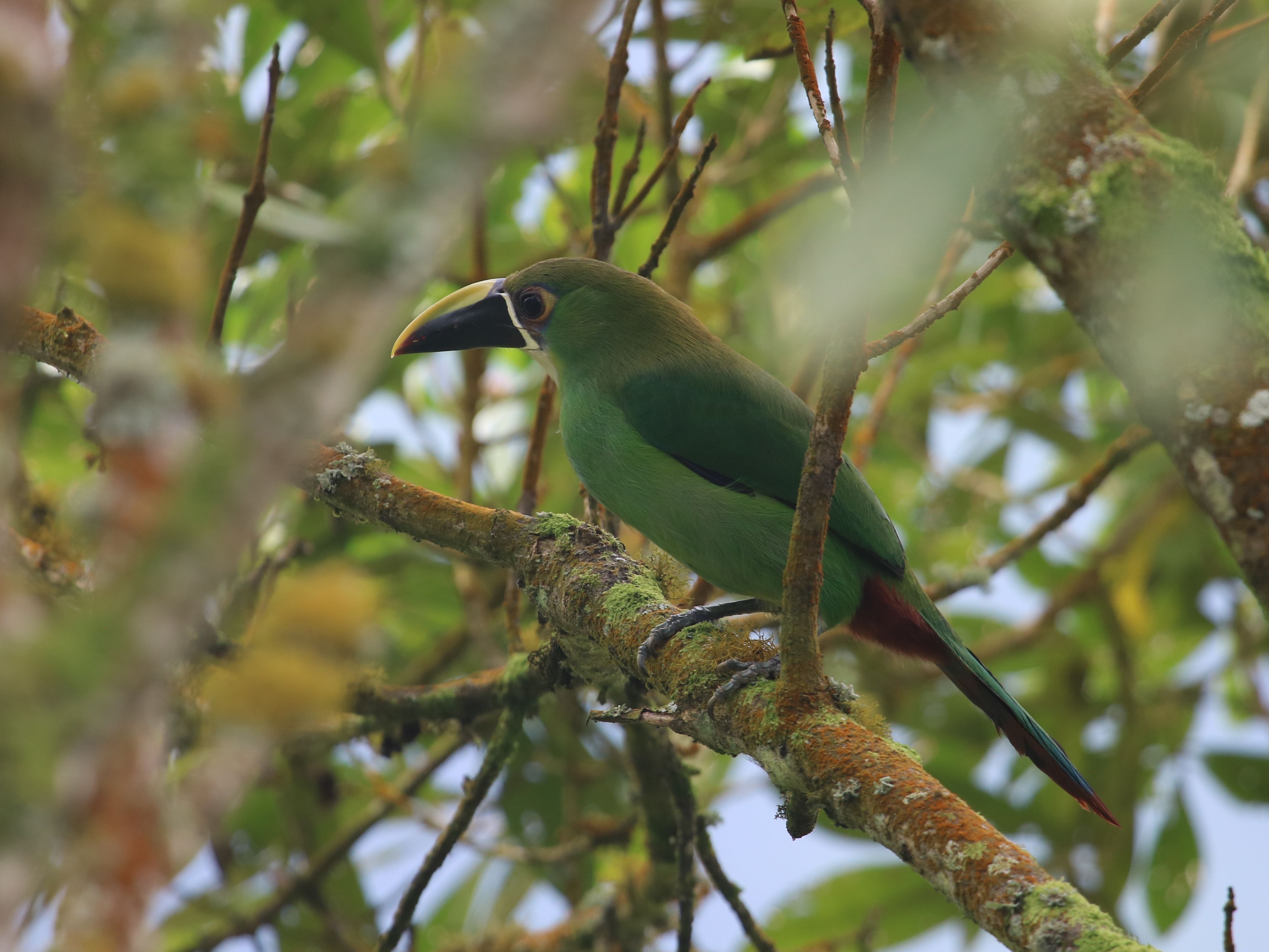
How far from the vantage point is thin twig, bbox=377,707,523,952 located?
2406mm

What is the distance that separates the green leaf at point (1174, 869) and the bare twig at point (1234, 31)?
9.23 feet

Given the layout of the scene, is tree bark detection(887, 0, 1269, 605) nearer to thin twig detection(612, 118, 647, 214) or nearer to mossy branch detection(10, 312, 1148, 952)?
mossy branch detection(10, 312, 1148, 952)

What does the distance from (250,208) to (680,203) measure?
98 centimetres

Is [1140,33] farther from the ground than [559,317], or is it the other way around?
[559,317]

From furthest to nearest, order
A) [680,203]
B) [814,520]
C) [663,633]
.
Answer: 1. [680,203]
2. [663,633]
3. [814,520]

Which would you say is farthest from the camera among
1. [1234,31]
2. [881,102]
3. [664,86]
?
[664,86]

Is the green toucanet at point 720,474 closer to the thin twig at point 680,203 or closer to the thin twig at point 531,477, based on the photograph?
the thin twig at point 531,477

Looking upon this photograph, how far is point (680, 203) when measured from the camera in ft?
8.27

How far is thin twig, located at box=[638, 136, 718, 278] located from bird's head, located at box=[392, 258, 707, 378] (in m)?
0.51

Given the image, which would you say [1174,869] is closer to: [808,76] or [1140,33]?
[1140,33]

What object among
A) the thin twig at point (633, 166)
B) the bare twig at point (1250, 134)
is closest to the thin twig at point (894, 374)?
the bare twig at point (1250, 134)

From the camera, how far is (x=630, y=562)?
92.7 inches

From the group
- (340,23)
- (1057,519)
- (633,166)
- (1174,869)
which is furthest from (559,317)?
(1174,869)

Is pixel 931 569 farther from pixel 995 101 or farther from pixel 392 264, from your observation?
pixel 392 264
